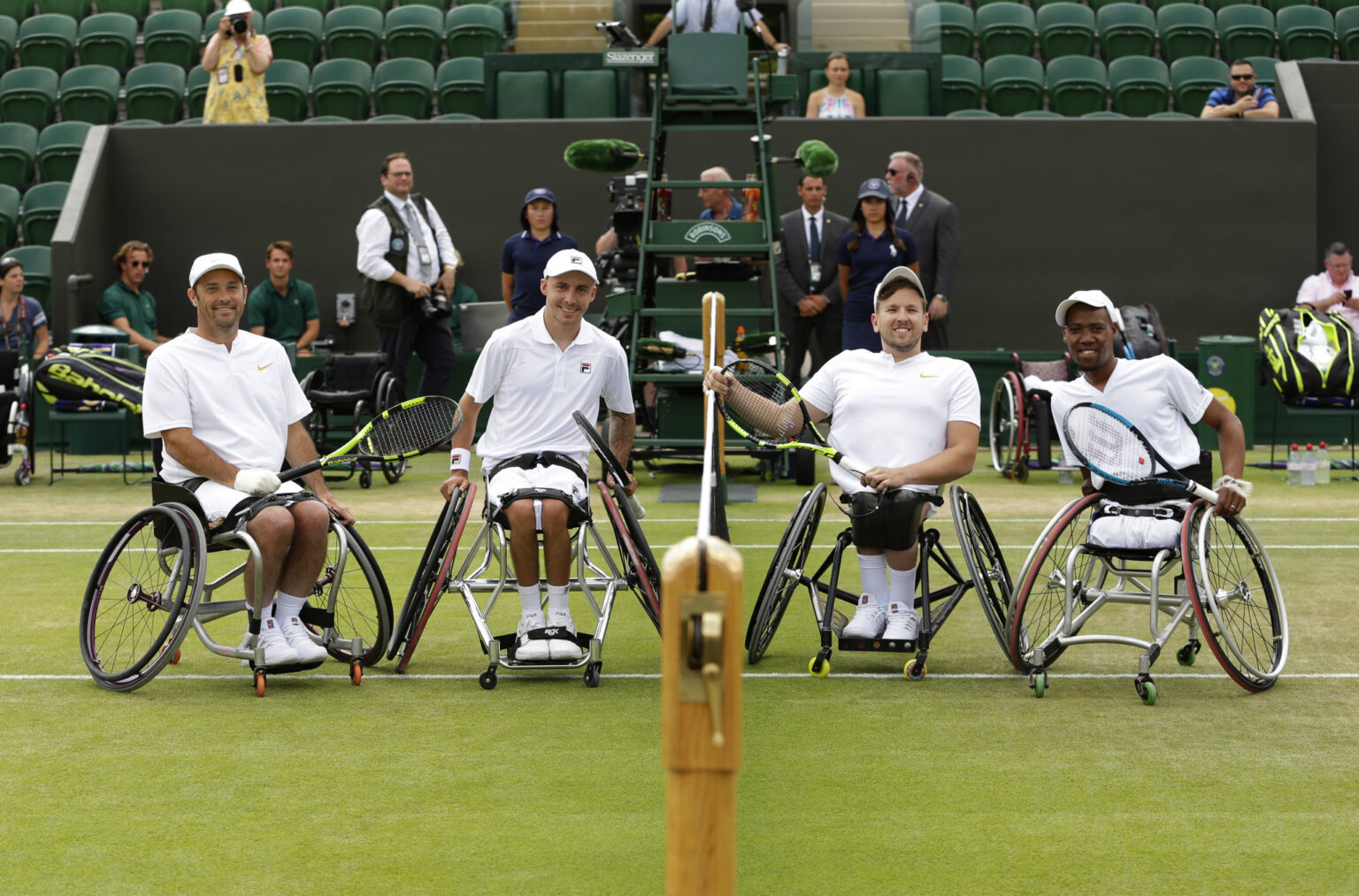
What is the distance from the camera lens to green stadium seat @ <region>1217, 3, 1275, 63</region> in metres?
16.3

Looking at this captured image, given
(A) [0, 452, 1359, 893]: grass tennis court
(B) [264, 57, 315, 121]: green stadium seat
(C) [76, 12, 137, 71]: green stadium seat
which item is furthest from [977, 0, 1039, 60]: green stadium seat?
(A) [0, 452, 1359, 893]: grass tennis court

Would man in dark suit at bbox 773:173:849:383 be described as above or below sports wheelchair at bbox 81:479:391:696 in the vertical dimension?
above

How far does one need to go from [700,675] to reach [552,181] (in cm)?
1271

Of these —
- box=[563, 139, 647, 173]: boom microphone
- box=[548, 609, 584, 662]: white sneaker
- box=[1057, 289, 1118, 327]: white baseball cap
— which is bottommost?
box=[548, 609, 584, 662]: white sneaker

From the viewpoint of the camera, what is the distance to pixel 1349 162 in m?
14.7

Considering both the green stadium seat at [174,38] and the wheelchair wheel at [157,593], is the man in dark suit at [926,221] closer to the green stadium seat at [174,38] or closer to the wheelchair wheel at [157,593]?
the wheelchair wheel at [157,593]

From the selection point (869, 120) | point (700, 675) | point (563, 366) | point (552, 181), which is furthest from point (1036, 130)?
point (700, 675)

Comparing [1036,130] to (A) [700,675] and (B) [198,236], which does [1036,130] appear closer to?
(B) [198,236]

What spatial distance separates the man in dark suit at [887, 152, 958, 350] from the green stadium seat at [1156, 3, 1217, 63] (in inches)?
244

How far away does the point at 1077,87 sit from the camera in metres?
15.5

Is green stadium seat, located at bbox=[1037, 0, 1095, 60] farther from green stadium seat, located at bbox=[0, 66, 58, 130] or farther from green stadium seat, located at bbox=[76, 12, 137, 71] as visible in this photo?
green stadium seat, located at bbox=[0, 66, 58, 130]

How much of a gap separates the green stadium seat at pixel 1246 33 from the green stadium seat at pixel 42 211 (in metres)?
11.4

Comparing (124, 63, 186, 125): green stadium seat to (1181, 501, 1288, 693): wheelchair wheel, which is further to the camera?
(124, 63, 186, 125): green stadium seat

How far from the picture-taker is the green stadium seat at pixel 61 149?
1544 cm
